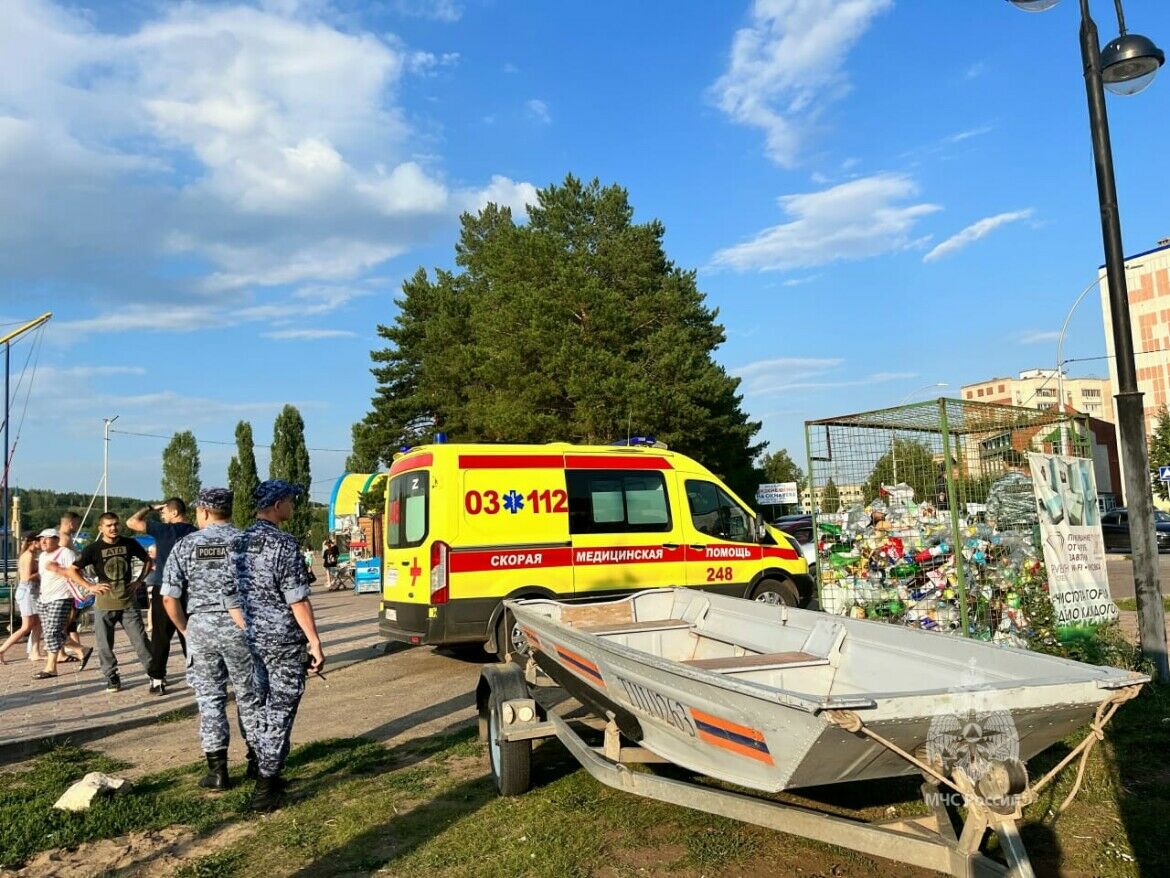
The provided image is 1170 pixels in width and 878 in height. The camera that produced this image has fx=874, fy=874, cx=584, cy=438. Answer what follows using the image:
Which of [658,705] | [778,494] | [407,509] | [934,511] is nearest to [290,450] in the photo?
[778,494]

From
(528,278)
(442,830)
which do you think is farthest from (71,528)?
(528,278)

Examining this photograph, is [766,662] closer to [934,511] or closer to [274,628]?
[274,628]

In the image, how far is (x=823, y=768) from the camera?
10.2ft

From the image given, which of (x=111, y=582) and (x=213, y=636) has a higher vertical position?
(x=111, y=582)

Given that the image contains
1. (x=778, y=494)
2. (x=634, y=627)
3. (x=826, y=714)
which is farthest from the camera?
(x=778, y=494)

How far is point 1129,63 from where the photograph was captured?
278 inches

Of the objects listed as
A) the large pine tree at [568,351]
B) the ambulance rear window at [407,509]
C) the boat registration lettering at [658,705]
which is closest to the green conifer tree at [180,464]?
the large pine tree at [568,351]

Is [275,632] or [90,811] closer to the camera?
[90,811]

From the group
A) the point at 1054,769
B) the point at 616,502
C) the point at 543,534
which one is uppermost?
the point at 616,502

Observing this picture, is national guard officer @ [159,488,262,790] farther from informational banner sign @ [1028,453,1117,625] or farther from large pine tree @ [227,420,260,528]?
large pine tree @ [227,420,260,528]

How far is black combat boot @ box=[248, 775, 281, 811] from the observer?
5059mm

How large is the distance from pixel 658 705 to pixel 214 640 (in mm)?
3089

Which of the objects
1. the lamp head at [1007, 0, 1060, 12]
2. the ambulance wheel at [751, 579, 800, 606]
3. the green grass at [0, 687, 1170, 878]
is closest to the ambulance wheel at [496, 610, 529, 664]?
the green grass at [0, 687, 1170, 878]

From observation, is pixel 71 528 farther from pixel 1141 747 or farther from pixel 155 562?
pixel 1141 747
